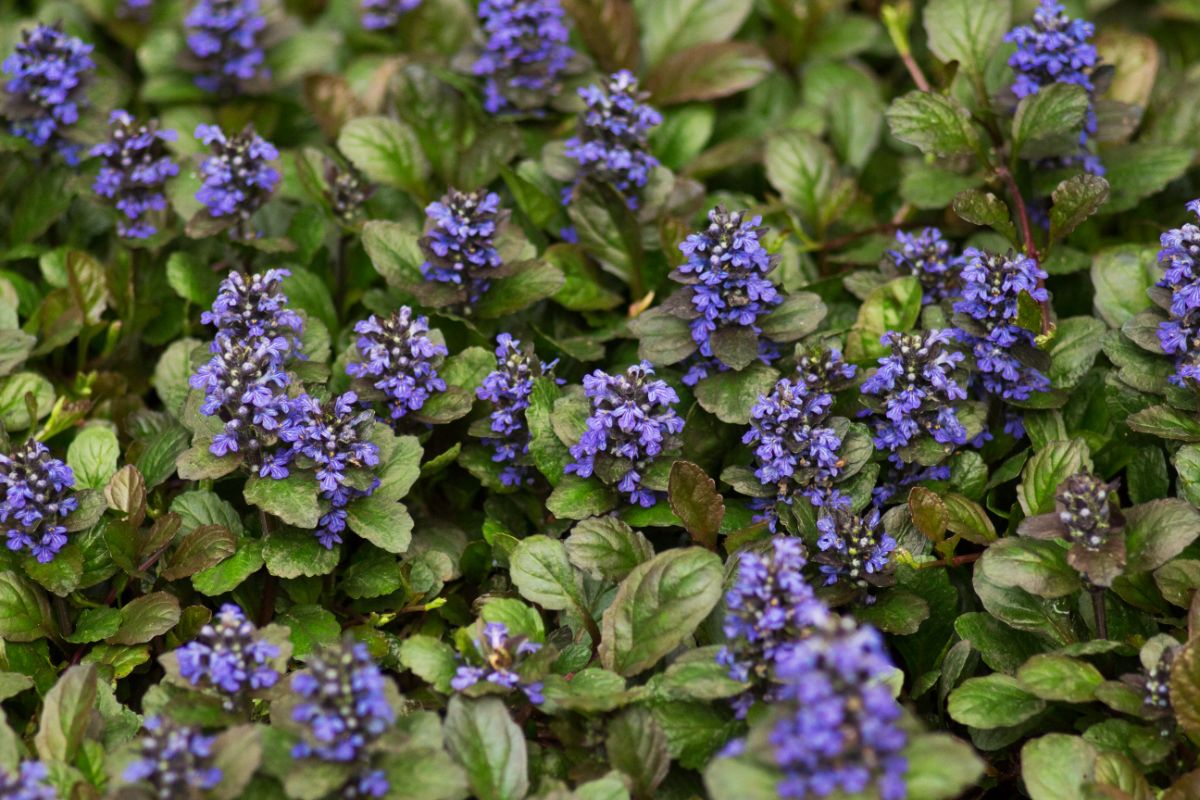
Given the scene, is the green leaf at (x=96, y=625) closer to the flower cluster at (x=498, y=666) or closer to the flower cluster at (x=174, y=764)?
the flower cluster at (x=174, y=764)

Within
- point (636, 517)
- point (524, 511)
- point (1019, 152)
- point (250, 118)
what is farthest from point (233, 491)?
point (1019, 152)

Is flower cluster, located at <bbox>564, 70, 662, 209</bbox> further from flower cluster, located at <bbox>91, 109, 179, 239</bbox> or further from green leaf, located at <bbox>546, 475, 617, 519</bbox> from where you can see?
flower cluster, located at <bbox>91, 109, 179, 239</bbox>

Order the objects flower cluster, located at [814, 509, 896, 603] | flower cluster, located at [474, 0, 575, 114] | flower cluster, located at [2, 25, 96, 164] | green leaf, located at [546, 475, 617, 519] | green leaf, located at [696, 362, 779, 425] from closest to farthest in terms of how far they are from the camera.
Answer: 1. flower cluster, located at [814, 509, 896, 603]
2. green leaf, located at [546, 475, 617, 519]
3. green leaf, located at [696, 362, 779, 425]
4. flower cluster, located at [2, 25, 96, 164]
5. flower cluster, located at [474, 0, 575, 114]

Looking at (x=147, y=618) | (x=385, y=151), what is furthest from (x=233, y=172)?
(x=147, y=618)

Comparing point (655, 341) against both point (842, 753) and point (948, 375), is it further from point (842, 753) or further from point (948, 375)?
point (842, 753)

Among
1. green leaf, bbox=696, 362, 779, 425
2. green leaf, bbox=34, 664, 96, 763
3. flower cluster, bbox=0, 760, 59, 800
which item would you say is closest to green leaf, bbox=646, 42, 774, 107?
green leaf, bbox=696, 362, 779, 425

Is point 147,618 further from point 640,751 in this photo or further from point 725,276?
point 725,276
